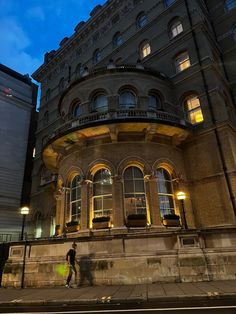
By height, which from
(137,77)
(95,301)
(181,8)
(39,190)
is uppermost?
(181,8)

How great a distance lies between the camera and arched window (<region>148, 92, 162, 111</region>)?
19755 millimetres

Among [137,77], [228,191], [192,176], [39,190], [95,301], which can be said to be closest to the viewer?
[95,301]

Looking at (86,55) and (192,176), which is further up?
(86,55)

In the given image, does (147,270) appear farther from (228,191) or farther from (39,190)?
(39,190)

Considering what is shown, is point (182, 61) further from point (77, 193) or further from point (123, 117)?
point (77, 193)

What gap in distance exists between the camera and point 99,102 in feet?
64.8

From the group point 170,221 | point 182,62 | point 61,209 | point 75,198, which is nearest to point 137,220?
point 170,221

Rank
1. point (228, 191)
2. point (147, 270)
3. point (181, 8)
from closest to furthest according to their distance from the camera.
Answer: point (147, 270) < point (228, 191) < point (181, 8)

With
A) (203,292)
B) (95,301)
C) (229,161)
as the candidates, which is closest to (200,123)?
(229,161)

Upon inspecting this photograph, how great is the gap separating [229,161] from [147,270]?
9.42m

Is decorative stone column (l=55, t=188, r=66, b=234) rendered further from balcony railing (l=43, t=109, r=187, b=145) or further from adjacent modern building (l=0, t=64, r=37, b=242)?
adjacent modern building (l=0, t=64, r=37, b=242)

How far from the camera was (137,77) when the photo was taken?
64.0ft

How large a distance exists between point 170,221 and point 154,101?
987 centimetres

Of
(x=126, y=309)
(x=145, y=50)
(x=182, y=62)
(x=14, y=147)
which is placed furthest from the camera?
(x=14, y=147)
